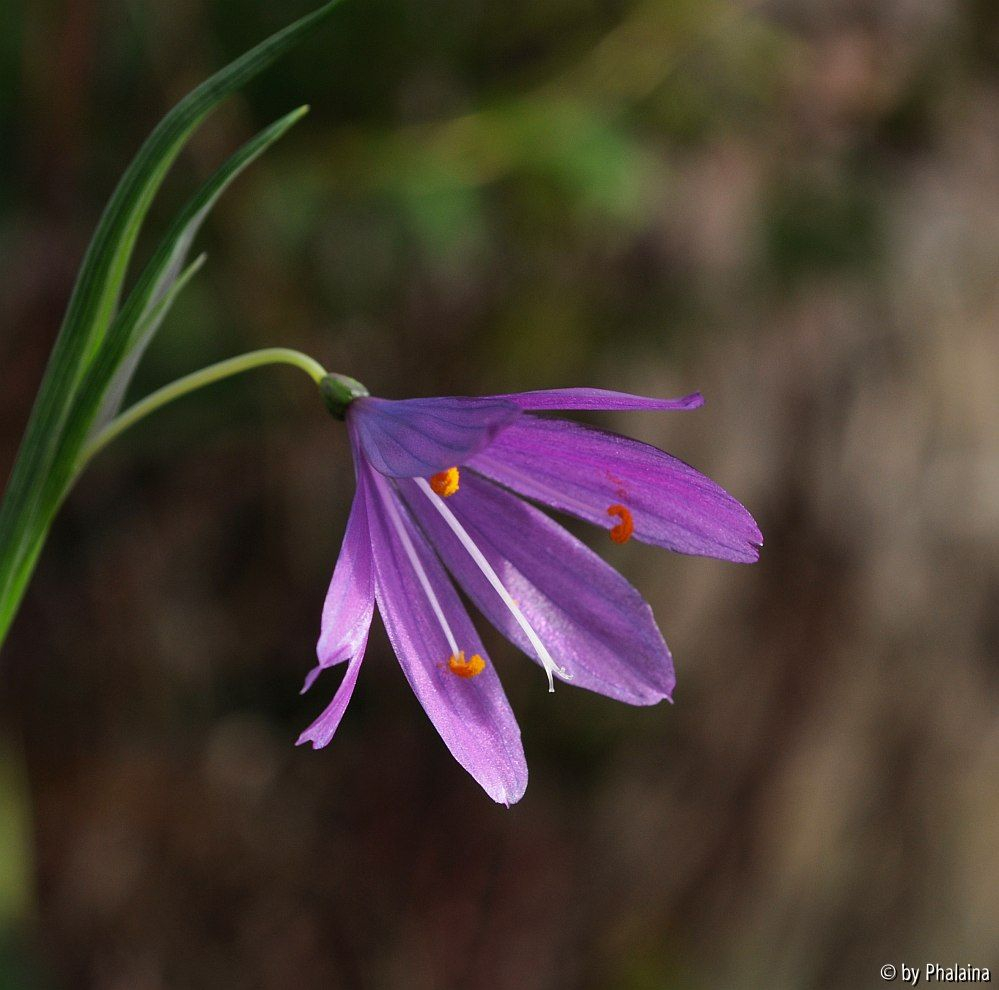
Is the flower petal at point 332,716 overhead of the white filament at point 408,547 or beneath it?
beneath

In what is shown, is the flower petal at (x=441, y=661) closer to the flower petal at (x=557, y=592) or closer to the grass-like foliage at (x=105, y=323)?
the flower petal at (x=557, y=592)

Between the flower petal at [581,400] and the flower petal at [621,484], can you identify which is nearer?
the flower petal at [581,400]

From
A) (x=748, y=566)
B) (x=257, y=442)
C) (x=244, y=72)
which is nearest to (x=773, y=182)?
(x=748, y=566)

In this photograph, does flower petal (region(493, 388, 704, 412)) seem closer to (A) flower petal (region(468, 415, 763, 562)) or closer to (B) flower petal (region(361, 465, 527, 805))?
(A) flower petal (region(468, 415, 763, 562))

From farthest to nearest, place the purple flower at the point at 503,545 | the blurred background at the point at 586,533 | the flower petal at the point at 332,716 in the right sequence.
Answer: the blurred background at the point at 586,533
the purple flower at the point at 503,545
the flower petal at the point at 332,716

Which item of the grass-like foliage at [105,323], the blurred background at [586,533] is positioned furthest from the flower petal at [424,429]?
the blurred background at [586,533]

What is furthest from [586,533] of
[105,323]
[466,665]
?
[105,323]

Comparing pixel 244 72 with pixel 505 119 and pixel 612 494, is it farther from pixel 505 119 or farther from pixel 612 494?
pixel 505 119
